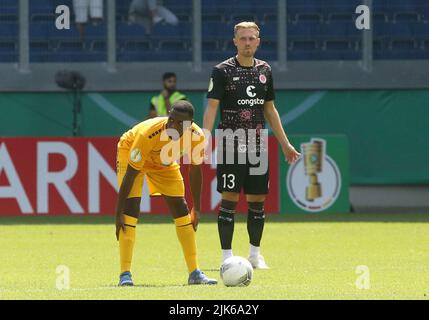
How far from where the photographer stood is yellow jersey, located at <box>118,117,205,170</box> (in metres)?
9.49

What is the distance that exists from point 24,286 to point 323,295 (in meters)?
2.44

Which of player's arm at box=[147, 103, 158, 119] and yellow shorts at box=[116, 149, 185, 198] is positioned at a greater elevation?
player's arm at box=[147, 103, 158, 119]

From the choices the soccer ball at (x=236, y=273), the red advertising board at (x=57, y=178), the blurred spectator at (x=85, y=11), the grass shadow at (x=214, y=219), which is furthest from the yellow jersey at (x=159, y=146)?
the blurred spectator at (x=85, y=11)

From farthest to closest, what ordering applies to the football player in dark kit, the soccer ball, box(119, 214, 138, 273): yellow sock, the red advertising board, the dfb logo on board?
the dfb logo on board, the red advertising board, the football player in dark kit, box(119, 214, 138, 273): yellow sock, the soccer ball

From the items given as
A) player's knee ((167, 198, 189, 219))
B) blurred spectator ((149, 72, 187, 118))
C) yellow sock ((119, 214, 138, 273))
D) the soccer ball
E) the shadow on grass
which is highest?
blurred spectator ((149, 72, 187, 118))

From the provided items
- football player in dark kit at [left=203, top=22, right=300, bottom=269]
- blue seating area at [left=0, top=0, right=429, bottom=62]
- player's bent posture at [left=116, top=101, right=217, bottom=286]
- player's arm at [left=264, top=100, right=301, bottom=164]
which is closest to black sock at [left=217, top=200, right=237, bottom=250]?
football player in dark kit at [left=203, top=22, right=300, bottom=269]

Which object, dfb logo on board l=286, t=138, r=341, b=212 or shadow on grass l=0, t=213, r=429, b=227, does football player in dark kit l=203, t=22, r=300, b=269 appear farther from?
dfb logo on board l=286, t=138, r=341, b=212

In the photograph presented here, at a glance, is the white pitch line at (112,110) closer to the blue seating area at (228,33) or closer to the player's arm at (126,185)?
the blue seating area at (228,33)

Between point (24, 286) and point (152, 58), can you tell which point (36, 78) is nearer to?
point (152, 58)

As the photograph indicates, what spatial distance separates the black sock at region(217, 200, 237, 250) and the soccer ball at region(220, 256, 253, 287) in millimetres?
1666

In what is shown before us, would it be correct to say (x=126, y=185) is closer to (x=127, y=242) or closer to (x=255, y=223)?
(x=127, y=242)

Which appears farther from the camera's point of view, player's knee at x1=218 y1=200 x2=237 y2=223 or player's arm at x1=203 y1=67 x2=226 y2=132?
player's knee at x1=218 y1=200 x2=237 y2=223

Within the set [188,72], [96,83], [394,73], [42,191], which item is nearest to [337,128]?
[394,73]

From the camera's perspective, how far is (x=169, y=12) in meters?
22.8
